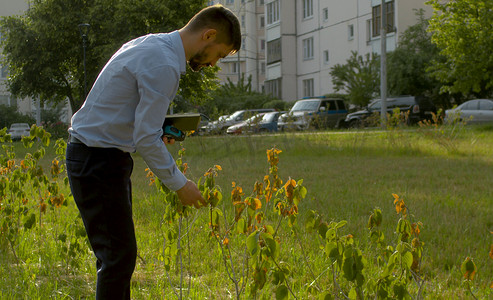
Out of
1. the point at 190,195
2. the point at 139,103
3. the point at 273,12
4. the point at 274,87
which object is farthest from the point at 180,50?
the point at 273,12

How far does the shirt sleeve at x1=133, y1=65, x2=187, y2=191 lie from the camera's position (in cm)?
274

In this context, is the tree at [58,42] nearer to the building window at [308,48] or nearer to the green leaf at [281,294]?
the building window at [308,48]

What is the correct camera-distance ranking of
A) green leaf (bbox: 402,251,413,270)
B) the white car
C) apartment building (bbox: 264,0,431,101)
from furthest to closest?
the white car < apartment building (bbox: 264,0,431,101) < green leaf (bbox: 402,251,413,270)

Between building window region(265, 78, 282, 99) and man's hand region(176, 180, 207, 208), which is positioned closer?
man's hand region(176, 180, 207, 208)

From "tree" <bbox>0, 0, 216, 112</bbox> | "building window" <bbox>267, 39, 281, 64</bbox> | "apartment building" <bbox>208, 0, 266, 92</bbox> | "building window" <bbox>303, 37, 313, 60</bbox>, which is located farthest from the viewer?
"apartment building" <bbox>208, 0, 266, 92</bbox>

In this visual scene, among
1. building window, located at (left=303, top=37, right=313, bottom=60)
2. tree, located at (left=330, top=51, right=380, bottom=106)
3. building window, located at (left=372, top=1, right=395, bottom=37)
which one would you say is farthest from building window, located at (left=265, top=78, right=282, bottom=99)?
tree, located at (left=330, top=51, right=380, bottom=106)

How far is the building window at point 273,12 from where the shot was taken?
53722 mm

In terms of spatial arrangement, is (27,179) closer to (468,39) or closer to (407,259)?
(407,259)

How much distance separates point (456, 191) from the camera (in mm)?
8508

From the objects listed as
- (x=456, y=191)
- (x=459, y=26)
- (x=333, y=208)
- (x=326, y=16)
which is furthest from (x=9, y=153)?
(x=326, y=16)

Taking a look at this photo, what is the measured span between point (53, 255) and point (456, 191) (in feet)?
17.5

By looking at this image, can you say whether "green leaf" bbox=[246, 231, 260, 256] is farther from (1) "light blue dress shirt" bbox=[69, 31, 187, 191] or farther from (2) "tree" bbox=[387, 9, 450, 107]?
(2) "tree" bbox=[387, 9, 450, 107]

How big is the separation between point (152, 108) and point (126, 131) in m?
0.28

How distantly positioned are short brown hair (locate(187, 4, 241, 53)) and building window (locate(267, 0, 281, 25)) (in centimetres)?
5111
